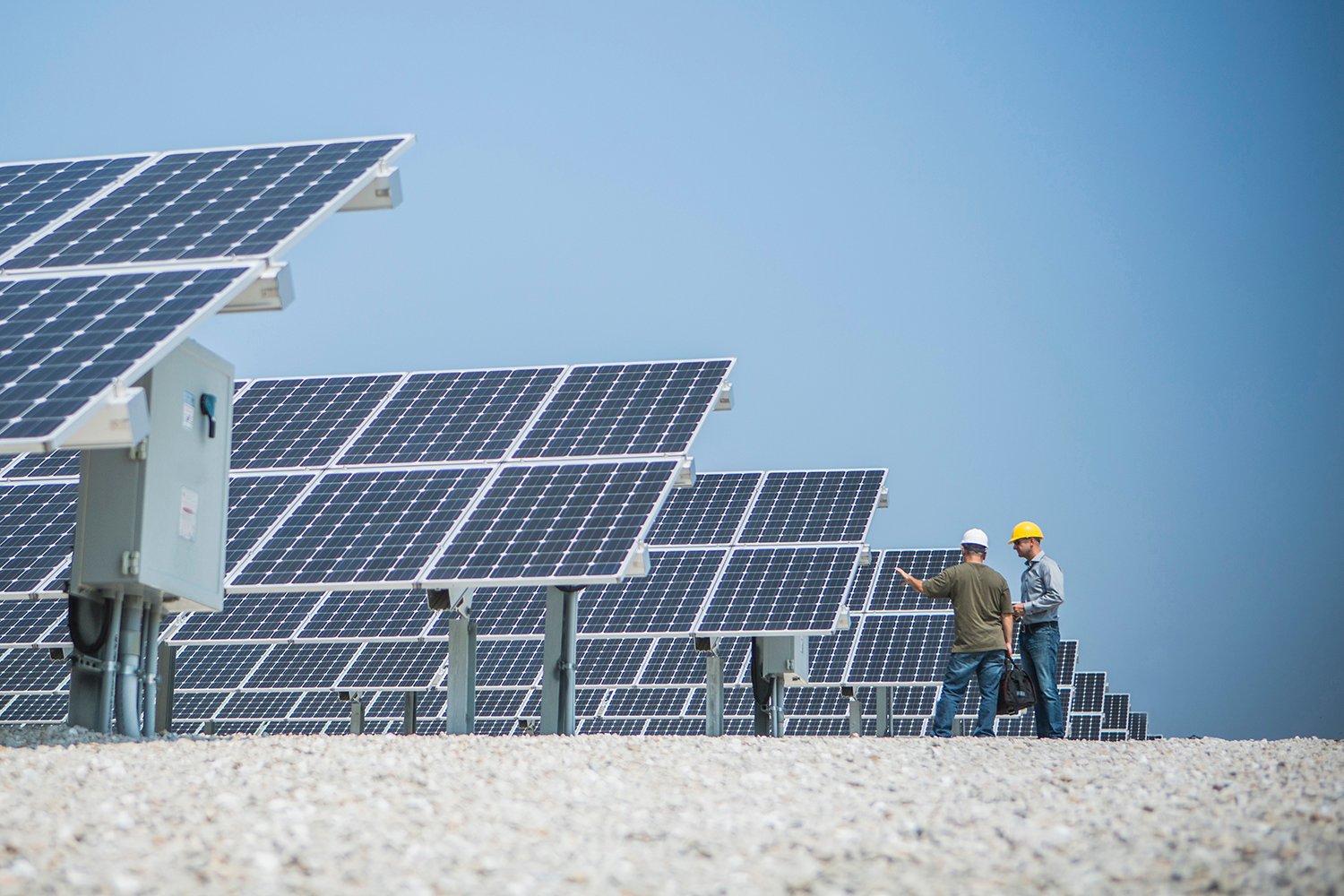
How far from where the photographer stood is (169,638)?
21.1m

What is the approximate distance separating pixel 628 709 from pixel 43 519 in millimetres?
15368

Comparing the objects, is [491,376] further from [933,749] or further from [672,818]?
[672,818]

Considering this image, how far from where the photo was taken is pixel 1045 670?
15.2m

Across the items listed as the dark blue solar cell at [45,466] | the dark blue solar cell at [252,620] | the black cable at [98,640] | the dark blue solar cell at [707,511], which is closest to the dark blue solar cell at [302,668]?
the dark blue solar cell at [252,620]

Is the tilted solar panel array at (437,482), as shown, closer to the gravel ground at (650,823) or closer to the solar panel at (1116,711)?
the gravel ground at (650,823)

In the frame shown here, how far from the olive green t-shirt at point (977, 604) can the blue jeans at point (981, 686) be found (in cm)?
12

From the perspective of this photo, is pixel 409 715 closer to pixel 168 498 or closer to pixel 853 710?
pixel 853 710

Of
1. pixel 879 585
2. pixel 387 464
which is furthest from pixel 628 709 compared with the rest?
pixel 387 464

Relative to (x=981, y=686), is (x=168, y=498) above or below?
above

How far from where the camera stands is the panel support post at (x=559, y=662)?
16.5 m

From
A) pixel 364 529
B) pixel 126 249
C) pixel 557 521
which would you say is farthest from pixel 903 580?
pixel 126 249

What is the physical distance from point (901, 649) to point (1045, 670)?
507 inches

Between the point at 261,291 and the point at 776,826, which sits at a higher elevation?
the point at 261,291

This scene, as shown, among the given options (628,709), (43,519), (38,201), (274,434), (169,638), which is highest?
(38,201)
